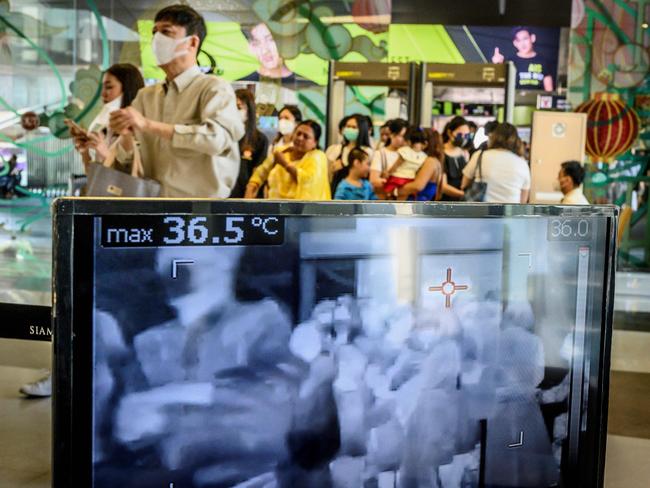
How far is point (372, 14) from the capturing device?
850 centimetres

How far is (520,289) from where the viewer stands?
92 centimetres

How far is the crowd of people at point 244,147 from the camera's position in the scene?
2.60 m

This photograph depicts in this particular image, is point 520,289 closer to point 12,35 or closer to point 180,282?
point 180,282

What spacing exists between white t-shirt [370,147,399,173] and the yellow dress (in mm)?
938

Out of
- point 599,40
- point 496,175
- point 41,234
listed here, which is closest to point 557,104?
point 599,40

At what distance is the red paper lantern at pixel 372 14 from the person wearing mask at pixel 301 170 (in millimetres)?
4113

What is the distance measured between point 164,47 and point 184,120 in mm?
240

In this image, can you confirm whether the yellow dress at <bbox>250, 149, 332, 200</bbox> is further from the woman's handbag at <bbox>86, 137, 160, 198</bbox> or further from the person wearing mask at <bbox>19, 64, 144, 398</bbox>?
the woman's handbag at <bbox>86, 137, 160, 198</bbox>

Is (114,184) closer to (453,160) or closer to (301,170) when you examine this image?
(301,170)

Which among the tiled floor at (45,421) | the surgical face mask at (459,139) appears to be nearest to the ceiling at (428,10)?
the surgical face mask at (459,139)

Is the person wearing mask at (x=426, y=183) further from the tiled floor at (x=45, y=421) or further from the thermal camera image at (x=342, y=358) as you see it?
the thermal camera image at (x=342, y=358)

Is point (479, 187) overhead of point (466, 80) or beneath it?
beneath

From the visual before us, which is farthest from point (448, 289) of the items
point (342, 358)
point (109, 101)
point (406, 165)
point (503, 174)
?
point (406, 165)

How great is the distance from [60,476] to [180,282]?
203 millimetres
